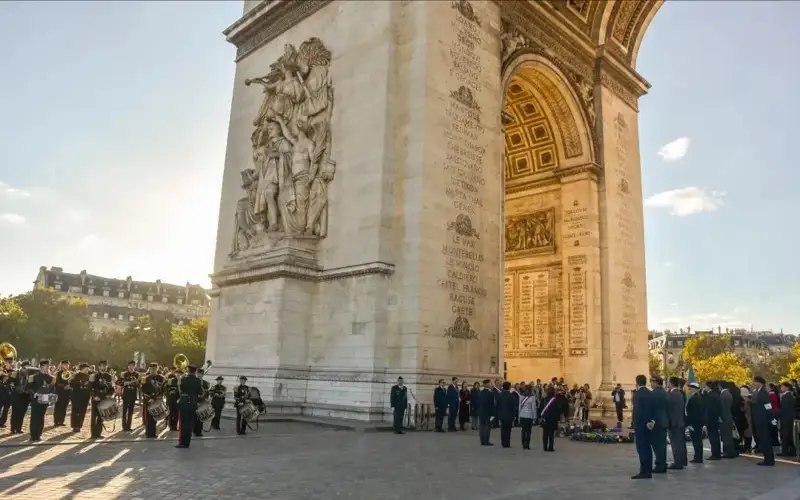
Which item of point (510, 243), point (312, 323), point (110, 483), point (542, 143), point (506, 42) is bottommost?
point (110, 483)

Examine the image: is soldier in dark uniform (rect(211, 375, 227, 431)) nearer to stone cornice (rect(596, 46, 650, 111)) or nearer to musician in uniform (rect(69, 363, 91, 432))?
musician in uniform (rect(69, 363, 91, 432))

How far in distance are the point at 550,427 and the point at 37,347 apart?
182ft

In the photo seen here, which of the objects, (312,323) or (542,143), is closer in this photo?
(312,323)

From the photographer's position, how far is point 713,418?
13.1 meters

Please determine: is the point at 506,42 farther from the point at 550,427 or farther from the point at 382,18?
the point at 550,427

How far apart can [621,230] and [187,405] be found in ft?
64.6

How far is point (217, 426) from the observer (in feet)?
50.4

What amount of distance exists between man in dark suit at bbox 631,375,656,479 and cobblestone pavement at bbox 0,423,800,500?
236 mm

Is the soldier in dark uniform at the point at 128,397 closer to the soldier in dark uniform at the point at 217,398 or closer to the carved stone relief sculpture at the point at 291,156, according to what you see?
the soldier in dark uniform at the point at 217,398

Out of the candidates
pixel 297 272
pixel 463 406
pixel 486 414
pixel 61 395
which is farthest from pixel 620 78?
pixel 61 395

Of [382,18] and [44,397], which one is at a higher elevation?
[382,18]

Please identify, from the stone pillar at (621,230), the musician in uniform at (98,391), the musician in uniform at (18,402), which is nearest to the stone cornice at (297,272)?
the musician in uniform at (98,391)

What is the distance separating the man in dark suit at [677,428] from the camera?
10.9 metres

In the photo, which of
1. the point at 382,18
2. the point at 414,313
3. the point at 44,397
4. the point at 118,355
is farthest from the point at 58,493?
the point at 118,355
